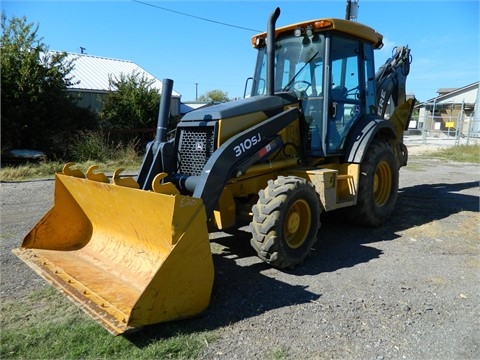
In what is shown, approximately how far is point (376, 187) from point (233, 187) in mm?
2841

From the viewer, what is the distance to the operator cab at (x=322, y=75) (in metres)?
5.40

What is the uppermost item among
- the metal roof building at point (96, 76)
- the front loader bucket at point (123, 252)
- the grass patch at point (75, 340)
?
the metal roof building at point (96, 76)

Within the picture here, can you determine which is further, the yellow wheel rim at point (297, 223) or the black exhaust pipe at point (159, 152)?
the black exhaust pipe at point (159, 152)

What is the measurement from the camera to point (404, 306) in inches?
145

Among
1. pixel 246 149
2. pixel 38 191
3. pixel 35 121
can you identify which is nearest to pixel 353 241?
pixel 246 149

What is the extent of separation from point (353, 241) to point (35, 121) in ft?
40.6

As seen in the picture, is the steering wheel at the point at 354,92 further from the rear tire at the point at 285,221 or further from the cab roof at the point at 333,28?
the rear tire at the point at 285,221

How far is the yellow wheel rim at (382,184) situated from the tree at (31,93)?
11.9m

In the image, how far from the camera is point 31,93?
1371cm

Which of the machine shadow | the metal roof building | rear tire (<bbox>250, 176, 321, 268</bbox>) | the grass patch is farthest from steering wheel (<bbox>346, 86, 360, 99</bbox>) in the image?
the metal roof building

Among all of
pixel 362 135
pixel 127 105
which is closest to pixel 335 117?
pixel 362 135

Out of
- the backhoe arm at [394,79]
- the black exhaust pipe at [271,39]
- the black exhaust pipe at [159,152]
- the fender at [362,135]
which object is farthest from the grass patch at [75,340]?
the backhoe arm at [394,79]

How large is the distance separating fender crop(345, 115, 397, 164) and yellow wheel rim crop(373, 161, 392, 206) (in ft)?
1.94

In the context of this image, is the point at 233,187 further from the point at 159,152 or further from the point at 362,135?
the point at 362,135
